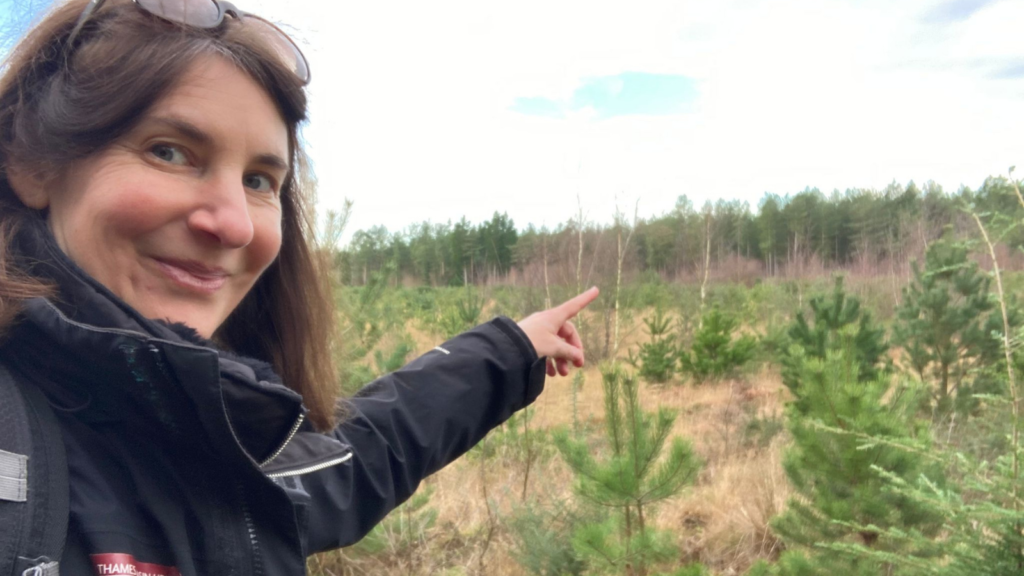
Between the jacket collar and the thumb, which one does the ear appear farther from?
the thumb

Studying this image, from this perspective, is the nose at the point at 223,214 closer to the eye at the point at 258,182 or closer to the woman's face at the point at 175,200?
the woman's face at the point at 175,200

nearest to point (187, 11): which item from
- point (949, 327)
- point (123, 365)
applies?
point (123, 365)

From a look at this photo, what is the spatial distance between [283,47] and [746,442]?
5807 millimetres

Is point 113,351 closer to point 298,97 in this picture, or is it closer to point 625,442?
point 298,97

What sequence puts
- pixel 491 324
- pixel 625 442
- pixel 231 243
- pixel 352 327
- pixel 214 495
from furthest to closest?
pixel 352 327
pixel 625 442
pixel 491 324
pixel 231 243
pixel 214 495

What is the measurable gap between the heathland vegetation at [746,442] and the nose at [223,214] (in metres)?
0.93

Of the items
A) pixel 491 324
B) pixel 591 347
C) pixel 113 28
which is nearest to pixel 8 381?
pixel 113 28

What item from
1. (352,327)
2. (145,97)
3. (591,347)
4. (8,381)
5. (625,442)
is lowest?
(591,347)

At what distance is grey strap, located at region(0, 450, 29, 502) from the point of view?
0.70 meters

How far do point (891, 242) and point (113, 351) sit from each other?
16218 millimetres

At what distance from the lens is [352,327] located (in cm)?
418

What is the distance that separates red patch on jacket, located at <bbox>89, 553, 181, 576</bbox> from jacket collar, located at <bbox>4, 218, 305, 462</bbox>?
17 centimetres

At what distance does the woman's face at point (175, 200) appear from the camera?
979 mm

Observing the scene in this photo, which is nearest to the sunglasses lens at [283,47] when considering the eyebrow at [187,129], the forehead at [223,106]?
the forehead at [223,106]
